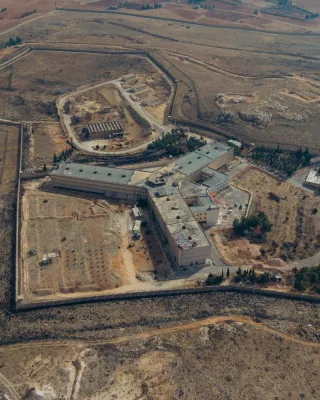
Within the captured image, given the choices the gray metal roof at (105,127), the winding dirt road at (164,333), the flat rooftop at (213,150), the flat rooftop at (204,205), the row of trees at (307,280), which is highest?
the flat rooftop at (213,150)

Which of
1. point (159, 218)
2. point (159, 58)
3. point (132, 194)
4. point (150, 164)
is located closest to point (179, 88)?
point (159, 58)

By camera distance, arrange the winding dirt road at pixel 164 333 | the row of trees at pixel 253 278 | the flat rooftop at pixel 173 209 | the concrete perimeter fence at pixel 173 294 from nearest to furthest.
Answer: the winding dirt road at pixel 164 333, the concrete perimeter fence at pixel 173 294, the row of trees at pixel 253 278, the flat rooftop at pixel 173 209

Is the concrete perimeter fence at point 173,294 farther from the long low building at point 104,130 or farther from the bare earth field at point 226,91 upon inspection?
the long low building at point 104,130

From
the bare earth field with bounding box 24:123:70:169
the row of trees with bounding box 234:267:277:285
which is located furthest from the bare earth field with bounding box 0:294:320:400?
the bare earth field with bounding box 24:123:70:169

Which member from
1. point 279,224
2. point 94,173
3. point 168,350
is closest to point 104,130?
point 94,173

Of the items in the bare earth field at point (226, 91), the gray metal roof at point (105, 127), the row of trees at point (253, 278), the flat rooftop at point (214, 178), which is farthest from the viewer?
the bare earth field at point (226, 91)

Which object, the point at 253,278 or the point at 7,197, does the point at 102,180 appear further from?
the point at 253,278

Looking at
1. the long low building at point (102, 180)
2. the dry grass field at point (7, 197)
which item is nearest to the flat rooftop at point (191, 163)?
the long low building at point (102, 180)
